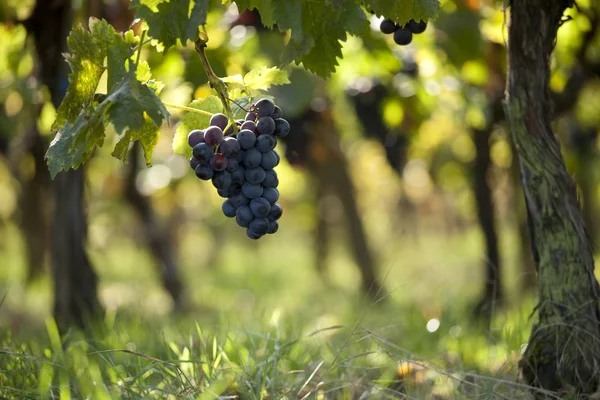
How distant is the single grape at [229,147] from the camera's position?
1.79 m

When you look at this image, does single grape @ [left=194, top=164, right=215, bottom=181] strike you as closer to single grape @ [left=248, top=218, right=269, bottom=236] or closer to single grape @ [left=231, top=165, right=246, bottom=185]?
single grape @ [left=231, top=165, right=246, bottom=185]

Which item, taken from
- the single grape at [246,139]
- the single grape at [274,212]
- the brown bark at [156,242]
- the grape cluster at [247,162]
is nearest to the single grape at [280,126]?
the grape cluster at [247,162]

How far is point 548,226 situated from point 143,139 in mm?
1310

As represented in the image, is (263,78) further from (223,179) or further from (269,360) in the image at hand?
(269,360)

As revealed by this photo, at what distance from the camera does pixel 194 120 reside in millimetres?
2049

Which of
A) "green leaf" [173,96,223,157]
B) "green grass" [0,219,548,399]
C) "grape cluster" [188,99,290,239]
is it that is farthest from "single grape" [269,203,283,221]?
"green grass" [0,219,548,399]

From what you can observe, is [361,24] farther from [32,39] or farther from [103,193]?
[103,193]

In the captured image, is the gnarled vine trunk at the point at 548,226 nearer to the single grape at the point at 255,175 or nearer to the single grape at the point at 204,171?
the single grape at the point at 255,175

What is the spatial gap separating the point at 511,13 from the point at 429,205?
82.0 ft

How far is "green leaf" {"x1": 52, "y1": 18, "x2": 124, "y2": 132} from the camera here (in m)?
1.88

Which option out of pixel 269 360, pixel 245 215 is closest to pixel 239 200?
pixel 245 215

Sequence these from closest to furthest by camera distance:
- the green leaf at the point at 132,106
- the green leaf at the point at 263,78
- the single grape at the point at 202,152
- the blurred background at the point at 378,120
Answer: the green leaf at the point at 132,106 < the single grape at the point at 202,152 < the green leaf at the point at 263,78 < the blurred background at the point at 378,120

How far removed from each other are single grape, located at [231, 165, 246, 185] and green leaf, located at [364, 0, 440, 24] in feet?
1.81

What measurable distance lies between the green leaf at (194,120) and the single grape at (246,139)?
21 centimetres
